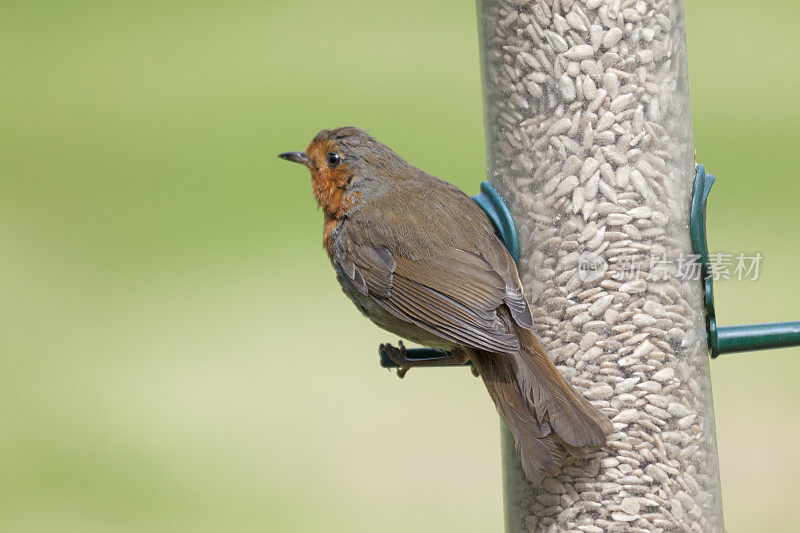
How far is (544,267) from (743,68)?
11859 millimetres

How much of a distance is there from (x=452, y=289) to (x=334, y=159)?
901 millimetres

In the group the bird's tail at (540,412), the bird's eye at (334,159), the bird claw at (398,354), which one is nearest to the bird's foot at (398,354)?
the bird claw at (398,354)

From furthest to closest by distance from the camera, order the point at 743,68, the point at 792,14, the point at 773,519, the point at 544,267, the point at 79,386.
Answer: the point at 792,14
the point at 743,68
the point at 79,386
the point at 773,519
the point at 544,267

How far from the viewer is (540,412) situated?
4.15 metres

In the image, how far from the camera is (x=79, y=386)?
1109 cm

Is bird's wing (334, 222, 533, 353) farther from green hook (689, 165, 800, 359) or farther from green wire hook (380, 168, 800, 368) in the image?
green hook (689, 165, 800, 359)

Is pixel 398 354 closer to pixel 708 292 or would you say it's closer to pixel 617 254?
pixel 617 254

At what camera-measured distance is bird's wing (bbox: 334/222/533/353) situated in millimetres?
4262

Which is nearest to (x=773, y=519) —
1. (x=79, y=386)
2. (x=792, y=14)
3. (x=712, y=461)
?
(x=712, y=461)

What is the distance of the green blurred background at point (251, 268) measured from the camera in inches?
354

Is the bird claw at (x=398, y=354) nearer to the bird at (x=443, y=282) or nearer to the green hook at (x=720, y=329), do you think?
the bird at (x=443, y=282)

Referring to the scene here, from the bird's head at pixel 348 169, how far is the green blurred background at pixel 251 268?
376 centimetres

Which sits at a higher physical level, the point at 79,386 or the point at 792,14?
the point at 792,14

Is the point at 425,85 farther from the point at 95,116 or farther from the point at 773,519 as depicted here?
the point at 773,519
